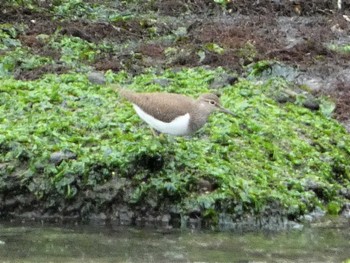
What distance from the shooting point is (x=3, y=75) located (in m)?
14.5

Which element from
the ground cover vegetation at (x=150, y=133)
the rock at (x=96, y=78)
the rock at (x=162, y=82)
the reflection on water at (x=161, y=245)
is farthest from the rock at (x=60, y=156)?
the rock at (x=162, y=82)

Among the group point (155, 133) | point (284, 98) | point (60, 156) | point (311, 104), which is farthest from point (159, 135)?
point (311, 104)

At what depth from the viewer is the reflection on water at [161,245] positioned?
30.6 ft

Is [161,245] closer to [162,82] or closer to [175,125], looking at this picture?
[175,125]

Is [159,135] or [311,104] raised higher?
[311,104]

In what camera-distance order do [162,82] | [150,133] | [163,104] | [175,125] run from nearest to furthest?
[175,125] → [163,104] → [150,133] → [162,82]

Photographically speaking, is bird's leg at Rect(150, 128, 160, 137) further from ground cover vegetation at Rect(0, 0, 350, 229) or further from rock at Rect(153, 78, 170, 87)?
rock at Rect(153, 78, 170, 87)

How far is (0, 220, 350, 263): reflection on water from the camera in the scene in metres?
9.31

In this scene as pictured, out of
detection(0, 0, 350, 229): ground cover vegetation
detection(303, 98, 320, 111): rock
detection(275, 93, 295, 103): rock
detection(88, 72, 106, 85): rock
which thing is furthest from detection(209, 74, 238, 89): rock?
detection(88, 72, 106, 85): rock

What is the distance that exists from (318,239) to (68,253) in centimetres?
267

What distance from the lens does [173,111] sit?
34.6 feet

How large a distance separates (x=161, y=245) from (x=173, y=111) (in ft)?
5.11

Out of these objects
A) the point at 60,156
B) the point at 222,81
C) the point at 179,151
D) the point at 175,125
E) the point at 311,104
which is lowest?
the point at 60,156

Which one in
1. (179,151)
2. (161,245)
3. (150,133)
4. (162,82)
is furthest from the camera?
(162,82)
